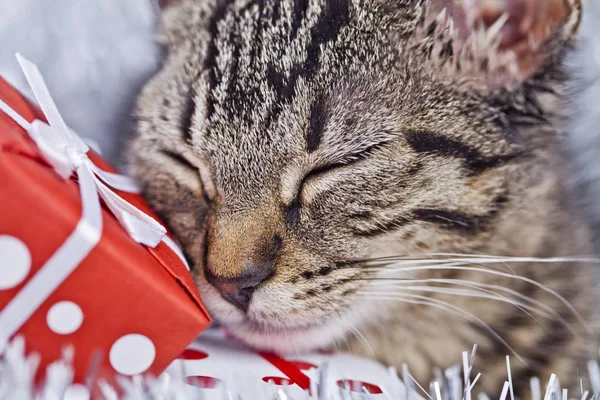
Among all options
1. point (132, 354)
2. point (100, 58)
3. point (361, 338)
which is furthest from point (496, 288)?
point (100, 58)

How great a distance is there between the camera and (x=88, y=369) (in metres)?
0.50

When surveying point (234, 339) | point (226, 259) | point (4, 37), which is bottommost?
point (234, 339)

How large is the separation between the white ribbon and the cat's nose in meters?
0.04

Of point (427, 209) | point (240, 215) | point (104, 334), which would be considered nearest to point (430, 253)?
point (427, 209)

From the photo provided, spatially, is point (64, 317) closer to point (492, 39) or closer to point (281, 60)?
point (281, 60)

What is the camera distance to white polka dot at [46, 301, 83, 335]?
47cm

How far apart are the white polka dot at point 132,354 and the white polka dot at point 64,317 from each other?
4 centimetres

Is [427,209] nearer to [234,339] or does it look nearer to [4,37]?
[234,339]

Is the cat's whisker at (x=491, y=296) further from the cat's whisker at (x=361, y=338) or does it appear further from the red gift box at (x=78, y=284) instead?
the red gift box at (x=78, y=284)

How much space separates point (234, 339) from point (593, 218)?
0.59m

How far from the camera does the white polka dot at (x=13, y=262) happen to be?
0.44 metres

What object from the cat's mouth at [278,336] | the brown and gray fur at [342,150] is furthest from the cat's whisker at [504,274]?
the cat's mouth at [278,336]

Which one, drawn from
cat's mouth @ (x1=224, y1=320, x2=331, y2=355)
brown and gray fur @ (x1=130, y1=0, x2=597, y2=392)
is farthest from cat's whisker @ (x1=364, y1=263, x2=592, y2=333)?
cat's mouth @ (x1=224, y1=320, x2=331, y2=355)

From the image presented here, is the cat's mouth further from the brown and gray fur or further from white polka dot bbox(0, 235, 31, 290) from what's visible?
white polka dot bbox(0, 235, 31, 290)
